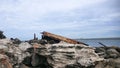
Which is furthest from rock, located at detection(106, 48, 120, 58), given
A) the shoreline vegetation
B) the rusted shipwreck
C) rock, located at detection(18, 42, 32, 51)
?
rock, located at detection(18, 42, 32, 51)

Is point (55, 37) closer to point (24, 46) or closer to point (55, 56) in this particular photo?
point (24, 46)

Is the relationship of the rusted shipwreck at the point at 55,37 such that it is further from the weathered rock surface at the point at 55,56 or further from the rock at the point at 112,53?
the rock at the point at 112,53

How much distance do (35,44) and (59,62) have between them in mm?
2689

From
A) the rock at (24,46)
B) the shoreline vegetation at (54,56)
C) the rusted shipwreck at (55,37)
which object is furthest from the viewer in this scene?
the rusted shipwreck at (55,37)

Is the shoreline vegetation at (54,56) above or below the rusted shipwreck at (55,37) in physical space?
below

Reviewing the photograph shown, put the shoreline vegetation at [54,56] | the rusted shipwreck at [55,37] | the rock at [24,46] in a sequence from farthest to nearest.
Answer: the rusted shipwreck at [55,37], the rock at [24,46], the shoreline vegetation at [54,56]

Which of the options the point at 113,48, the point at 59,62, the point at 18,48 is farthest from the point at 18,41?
the point at 113,48

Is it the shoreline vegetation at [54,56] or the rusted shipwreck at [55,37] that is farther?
the rusted shipwreck at [55,37]

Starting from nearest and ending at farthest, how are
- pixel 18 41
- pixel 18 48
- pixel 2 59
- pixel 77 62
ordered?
pixel 2 59, pixel 77 62, pixel 18 48, pixel 18 41

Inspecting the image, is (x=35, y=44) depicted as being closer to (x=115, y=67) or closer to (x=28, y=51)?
(x=28, y=51)

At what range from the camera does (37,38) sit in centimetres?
2305

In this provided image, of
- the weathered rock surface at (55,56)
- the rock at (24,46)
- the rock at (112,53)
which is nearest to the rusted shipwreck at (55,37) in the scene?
the weathered rock surface at (55,56)

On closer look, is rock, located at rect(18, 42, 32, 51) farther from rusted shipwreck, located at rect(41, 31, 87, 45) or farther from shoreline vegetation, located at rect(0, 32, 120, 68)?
rusted shipwreck, located at rect(41, 31, 87, 45)

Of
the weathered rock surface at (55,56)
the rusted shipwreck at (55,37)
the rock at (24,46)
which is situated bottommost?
the weathered rock surface at (55,56)
